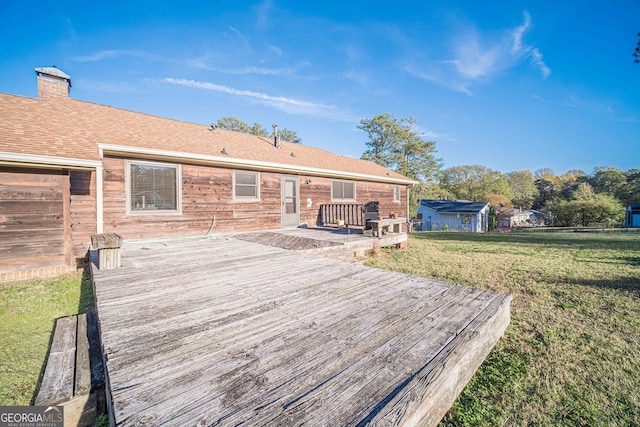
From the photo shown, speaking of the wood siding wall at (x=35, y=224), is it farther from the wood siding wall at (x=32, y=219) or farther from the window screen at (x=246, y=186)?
the window screen at (x=246, y=186)

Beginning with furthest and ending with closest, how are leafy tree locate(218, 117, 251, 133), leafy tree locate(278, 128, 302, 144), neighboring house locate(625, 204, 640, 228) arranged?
leafy tree locate(278, 128, 302, 144) < leafy tree locate(218, 117, 251, 133) < neighboring house locate(625, 204, 640, 228)

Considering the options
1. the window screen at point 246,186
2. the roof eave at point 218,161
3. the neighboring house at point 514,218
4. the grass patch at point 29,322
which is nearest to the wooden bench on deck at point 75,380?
the grass patch at point 29,322

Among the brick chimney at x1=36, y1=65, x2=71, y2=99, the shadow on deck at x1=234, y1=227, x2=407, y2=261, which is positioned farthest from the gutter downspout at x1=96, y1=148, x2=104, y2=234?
the brick chimney at x1=36, y1=65, x2=71, y2=99

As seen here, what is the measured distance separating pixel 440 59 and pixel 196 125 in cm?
1469

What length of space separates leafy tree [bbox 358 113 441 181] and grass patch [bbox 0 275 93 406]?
27.3 meters

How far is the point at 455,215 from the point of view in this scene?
28.8 m

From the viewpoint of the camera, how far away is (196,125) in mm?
9727

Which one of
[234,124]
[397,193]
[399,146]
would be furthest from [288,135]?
[397,193]

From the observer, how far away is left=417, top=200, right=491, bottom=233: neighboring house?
2777 cm

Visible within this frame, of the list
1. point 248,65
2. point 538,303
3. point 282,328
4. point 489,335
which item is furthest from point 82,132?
point 248,65

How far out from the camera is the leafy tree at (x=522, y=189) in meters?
49.8

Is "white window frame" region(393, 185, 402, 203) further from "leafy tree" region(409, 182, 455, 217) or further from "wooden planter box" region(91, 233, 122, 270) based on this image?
"leafy tree" region(409, 182, 455, 217)

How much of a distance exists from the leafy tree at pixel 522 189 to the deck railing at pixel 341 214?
55090mm

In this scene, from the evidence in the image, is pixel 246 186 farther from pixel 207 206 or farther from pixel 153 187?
pixel 153 187
